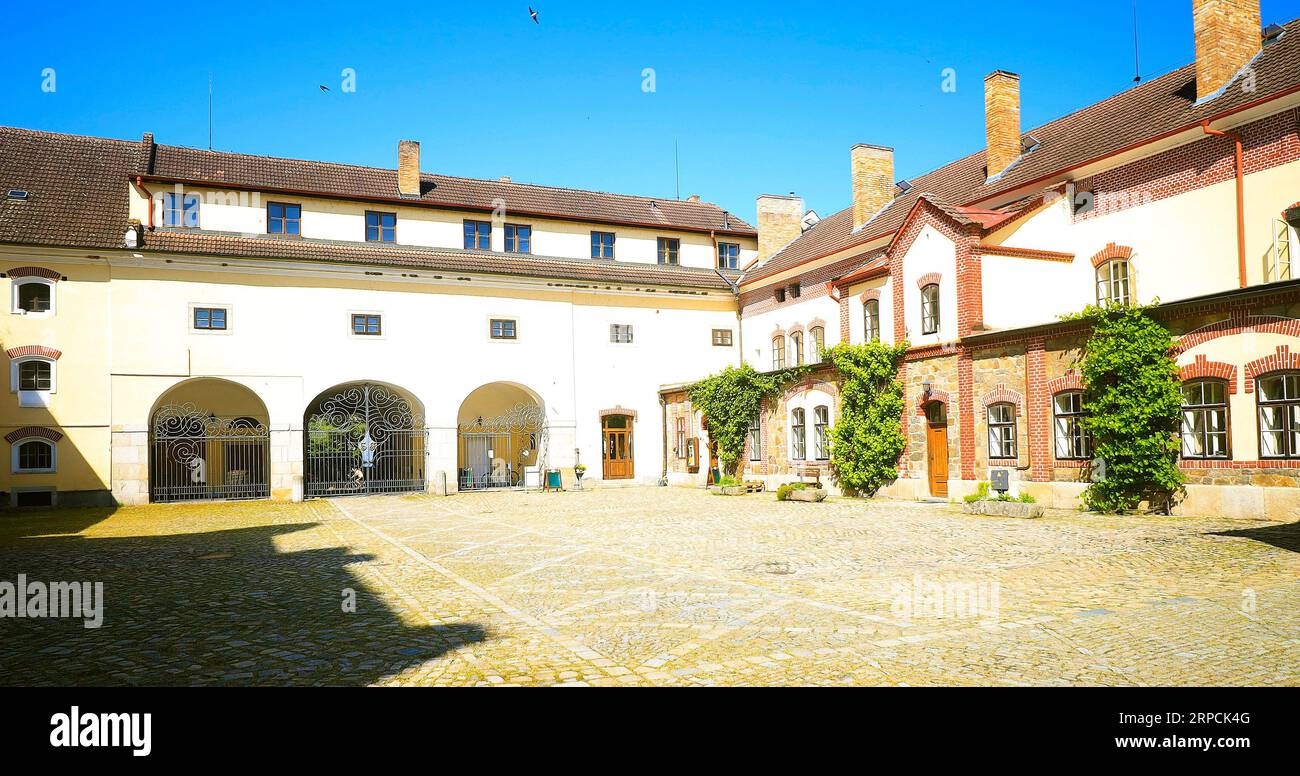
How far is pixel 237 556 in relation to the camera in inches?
511

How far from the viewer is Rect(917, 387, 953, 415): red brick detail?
69.0ft

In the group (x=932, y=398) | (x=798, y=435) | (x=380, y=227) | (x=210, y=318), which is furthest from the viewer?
(x=380, y=227)

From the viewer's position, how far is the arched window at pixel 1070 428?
58.3 feet

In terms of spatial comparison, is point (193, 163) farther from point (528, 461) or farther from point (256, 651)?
point (256, 651)

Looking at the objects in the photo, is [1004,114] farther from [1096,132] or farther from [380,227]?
[380,227]

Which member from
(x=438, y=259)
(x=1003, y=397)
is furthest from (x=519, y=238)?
(x=1003, y=397)

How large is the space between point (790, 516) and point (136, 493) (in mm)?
19843

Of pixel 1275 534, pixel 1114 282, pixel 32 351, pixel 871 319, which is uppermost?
pixel 1114 282

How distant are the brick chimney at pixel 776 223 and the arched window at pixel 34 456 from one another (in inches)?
1009

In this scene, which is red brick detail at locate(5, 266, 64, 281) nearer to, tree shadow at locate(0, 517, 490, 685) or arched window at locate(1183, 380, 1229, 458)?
tree shadow at locate(0, 517, 490, 685)

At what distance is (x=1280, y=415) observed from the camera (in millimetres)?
14648

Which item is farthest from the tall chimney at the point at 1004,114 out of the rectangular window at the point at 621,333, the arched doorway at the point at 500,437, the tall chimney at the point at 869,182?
the arched doorway at the point at 500,437

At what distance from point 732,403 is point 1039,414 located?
11979mm
